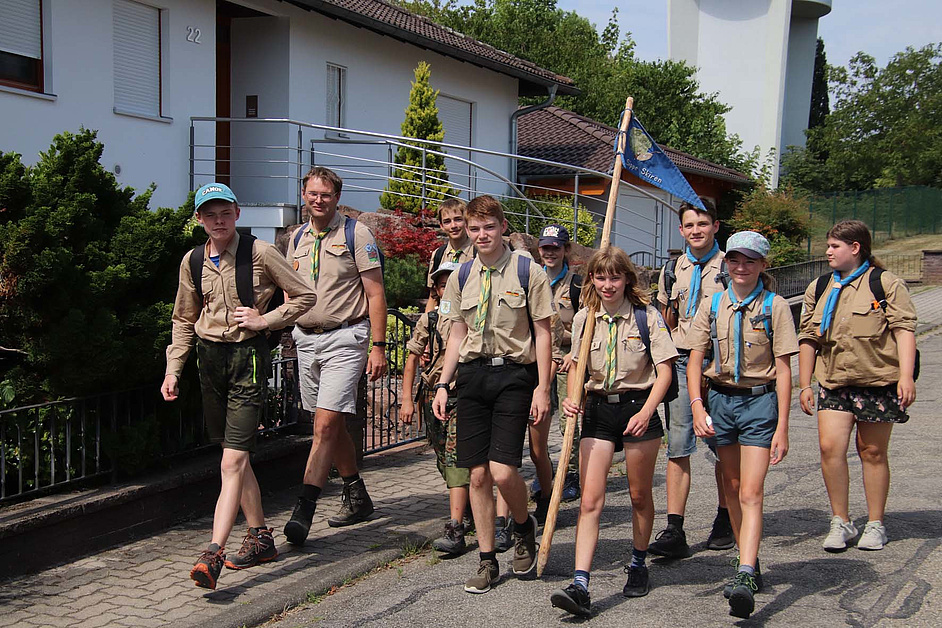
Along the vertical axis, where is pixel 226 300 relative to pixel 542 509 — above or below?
above

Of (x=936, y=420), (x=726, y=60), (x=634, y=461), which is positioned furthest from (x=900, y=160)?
(x=634, y=461)

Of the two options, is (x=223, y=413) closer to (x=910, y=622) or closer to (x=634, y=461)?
(x=634, y=461)

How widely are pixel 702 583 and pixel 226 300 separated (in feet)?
9.97

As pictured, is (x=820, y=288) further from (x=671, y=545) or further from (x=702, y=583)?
(x=702, y=583)

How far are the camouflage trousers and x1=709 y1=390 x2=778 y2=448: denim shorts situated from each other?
4.65ft

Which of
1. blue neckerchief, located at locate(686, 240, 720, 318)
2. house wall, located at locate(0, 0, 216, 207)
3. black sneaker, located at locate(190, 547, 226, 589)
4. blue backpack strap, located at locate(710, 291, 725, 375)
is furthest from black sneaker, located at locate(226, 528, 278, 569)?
house wall, located at locate(0, 0, 216, 207)

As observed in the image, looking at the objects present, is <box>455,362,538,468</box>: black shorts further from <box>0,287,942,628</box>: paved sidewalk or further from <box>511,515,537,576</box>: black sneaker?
<box>0,287,942,628</box>: paved sidewalk

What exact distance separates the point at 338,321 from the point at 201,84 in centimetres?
934

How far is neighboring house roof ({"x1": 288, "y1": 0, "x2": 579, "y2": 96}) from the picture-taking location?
15.6 metres

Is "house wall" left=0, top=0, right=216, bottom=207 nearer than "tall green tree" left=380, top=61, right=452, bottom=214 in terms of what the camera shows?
Yes

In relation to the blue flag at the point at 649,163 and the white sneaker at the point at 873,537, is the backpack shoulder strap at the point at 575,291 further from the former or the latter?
the white sneaker at the point at 873,537

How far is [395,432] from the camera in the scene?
8.96 m

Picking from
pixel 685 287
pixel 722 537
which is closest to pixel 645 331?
pixel 685 287

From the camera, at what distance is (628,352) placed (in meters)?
5.00
